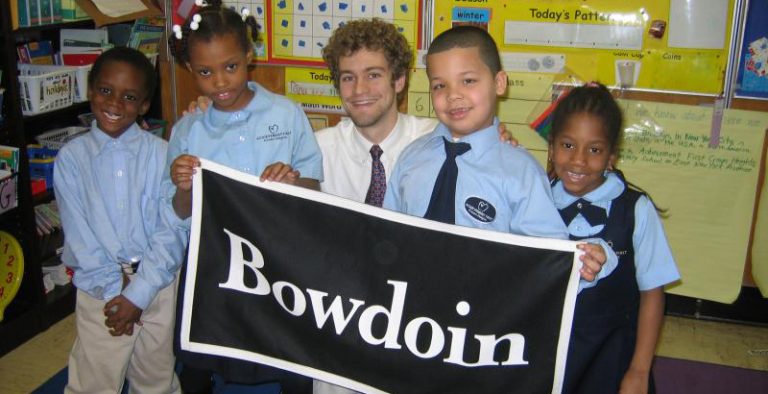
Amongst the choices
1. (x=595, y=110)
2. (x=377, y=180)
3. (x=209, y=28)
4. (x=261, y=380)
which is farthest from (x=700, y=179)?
(x=209, y=28)

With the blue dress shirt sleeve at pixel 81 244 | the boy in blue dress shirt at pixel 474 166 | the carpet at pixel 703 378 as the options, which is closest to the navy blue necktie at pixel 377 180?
the boy in blue dress shirt at pixel 474 166

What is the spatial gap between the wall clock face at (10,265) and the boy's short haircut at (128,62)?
1077mm

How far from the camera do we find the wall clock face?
9.87 ft

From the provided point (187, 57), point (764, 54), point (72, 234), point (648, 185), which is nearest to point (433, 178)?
point (187, 57)

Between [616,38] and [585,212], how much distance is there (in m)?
1.63

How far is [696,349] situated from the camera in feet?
10.9

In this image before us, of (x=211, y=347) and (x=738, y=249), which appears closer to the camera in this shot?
(x=211, y=347)

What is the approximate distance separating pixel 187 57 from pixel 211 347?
0.90 meters

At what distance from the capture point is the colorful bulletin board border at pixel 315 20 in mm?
3432

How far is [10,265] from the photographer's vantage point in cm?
305

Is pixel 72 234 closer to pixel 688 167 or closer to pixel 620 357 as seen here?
pixel 620 357

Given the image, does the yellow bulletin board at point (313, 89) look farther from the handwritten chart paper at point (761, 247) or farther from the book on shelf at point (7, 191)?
the handwritten chart paper at point (761, 247)

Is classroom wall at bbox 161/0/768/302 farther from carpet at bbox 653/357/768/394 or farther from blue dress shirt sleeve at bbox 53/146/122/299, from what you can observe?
blue dress shirt sleeve at bbox 53/146/122/299

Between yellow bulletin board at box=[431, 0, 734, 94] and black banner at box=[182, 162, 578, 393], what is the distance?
1.84 m
